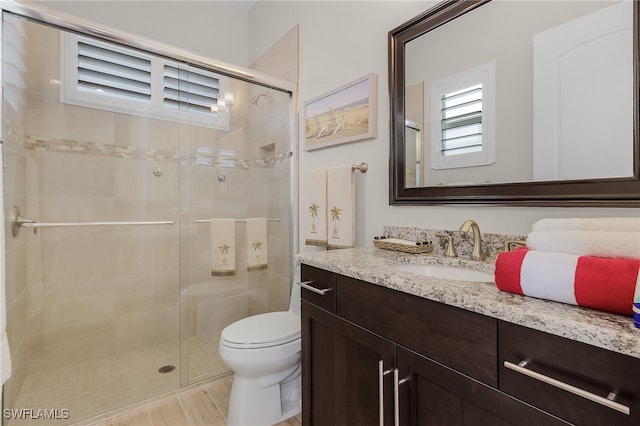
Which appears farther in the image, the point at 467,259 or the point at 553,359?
the point at 467,259

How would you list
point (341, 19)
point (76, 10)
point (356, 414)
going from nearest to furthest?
point (356, 414), point (341, 19), point (76, 10)

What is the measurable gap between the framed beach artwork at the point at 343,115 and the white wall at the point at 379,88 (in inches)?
1.6

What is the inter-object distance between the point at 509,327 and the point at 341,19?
174 cm

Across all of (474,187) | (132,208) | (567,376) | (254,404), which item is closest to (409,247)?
(474,187)

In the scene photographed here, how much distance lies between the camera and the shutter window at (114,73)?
186 cm

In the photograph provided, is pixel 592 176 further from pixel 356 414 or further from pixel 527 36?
pixel 356 414

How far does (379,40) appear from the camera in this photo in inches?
59.3

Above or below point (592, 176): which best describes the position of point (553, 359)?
below

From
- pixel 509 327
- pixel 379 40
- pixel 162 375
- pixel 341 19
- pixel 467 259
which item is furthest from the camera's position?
pixel 162 375

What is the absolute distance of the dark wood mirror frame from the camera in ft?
2.68

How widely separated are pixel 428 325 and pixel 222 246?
1.55 metres

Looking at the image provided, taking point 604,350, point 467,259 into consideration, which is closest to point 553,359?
point 604,350

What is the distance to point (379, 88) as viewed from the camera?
59.7 inches

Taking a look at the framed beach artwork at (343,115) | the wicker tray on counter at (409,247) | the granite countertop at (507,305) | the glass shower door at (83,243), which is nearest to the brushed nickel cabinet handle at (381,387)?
the granite countertop at (507,305)
